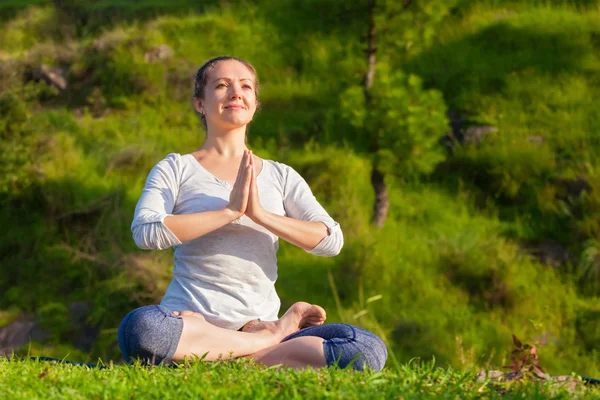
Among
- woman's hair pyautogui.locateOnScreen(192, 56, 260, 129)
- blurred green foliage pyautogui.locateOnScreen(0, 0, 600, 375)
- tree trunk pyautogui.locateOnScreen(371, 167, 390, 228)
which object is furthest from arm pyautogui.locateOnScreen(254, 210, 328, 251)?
tree trunk pyautogui.locateOnScreen(371, 167, 390, 228)

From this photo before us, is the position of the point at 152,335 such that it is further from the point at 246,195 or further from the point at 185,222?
the point at 246,195

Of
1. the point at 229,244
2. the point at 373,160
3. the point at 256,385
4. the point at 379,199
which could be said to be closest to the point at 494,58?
the point at 379,199

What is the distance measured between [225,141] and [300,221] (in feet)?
2.00

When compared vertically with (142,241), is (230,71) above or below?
above

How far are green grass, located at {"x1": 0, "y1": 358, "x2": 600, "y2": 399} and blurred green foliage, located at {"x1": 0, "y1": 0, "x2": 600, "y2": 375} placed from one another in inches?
154

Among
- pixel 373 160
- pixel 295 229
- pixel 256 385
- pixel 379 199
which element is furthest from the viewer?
pixel 379 199

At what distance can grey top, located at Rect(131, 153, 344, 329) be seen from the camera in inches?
140

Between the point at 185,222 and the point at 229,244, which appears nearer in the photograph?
the point at 185,222

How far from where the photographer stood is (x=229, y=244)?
3.61 meters

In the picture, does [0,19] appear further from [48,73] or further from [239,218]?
[239,218]

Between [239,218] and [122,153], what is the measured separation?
22.0ft

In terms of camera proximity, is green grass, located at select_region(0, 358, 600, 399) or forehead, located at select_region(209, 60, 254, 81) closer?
green grass, located at select_region(0, 358, 600, 399)

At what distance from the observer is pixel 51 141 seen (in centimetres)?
1013

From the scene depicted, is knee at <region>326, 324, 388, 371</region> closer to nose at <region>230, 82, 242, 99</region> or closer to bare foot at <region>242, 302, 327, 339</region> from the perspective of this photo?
bare foot at <region>242, 302, 327, 339</region>
